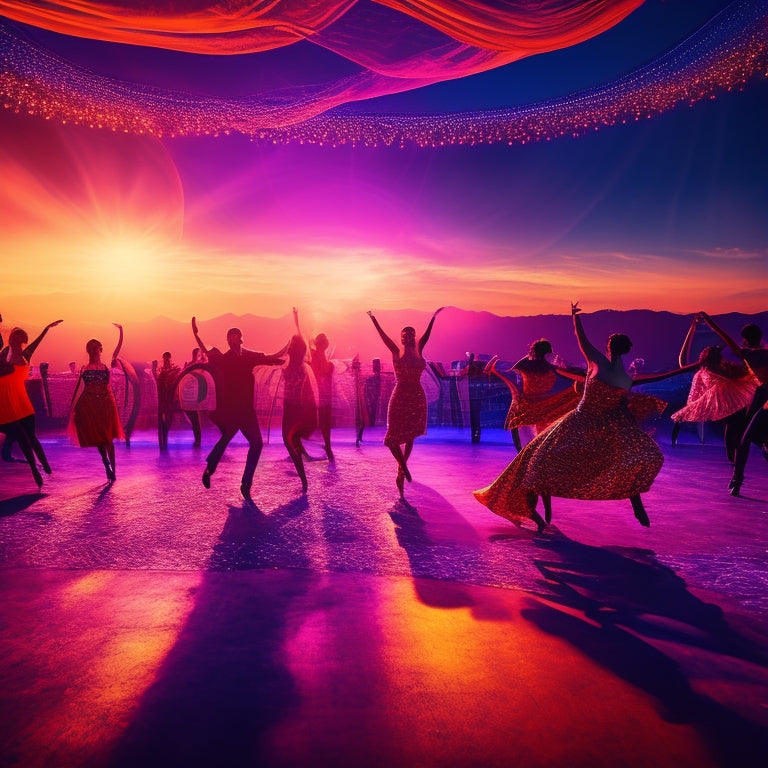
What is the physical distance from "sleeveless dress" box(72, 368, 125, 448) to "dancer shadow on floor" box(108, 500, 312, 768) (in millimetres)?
5022

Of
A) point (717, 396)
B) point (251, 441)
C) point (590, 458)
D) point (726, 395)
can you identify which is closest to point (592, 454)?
point (590, 458)

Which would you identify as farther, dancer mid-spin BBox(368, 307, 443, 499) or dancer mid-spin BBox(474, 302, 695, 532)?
dancer mid-spin BBox(368, 307, 443, 499)

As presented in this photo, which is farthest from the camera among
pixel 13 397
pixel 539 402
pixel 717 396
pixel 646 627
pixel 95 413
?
pixel 717 396

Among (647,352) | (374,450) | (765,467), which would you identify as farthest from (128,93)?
(647,352)

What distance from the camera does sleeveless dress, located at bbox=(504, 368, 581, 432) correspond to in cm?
778

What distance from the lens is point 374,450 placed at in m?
13.3

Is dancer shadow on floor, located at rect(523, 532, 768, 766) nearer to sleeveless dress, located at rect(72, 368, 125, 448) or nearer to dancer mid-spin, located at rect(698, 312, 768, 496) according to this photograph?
dancer mid-spin, located at rect(698, 312, 768, 496)

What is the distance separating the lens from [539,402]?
8.09m

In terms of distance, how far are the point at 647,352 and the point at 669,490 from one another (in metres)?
39.6

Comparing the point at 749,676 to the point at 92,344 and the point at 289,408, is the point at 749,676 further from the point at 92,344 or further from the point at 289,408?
the point at 92,344

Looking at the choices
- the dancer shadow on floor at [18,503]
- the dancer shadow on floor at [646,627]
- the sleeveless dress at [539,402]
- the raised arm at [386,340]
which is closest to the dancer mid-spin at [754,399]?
the sleeveless dress at [539,402]

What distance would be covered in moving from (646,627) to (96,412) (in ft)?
26.8

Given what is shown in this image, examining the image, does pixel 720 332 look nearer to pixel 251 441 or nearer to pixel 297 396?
pixel 297 396

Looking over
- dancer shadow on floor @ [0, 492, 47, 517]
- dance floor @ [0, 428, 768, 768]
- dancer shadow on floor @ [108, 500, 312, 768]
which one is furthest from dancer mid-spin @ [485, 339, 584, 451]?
dancer shadow on floor @ [0, 492, 47, 517]
